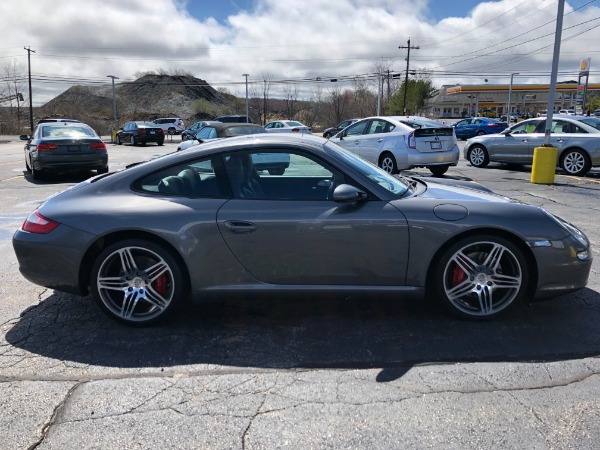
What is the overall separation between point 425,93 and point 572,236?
264 feet

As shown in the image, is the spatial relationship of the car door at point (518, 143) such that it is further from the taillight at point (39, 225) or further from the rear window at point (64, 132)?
the taillight at point (39, 225)

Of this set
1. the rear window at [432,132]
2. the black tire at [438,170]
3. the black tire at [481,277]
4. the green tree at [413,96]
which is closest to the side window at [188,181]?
the black tire at [481,277]

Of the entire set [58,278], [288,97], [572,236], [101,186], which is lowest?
[58,278]

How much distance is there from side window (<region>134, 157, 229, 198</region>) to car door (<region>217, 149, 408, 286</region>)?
0.20m

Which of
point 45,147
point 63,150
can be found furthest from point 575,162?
point 45,147

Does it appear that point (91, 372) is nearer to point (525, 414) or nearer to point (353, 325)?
point (353, 325)

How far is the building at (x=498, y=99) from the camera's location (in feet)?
311

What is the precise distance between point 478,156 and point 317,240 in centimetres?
1319

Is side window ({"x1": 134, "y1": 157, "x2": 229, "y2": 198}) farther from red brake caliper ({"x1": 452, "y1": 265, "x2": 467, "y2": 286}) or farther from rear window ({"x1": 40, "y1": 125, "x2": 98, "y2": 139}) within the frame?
rear window ({"x1": 40, "y1": 125, "x2": 98, "y2": 139})

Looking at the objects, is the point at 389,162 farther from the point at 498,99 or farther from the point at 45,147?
the point at 498,99

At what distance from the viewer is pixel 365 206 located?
3.62 metres

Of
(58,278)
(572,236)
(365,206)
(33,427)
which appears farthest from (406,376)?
(58,278)

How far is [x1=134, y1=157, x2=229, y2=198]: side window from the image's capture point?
3744mm

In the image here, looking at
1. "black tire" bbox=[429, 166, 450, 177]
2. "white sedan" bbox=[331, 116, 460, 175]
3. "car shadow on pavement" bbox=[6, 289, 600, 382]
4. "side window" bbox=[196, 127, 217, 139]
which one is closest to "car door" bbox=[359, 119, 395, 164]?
"white sedan" bbox=[331, 116, 460, 175]
